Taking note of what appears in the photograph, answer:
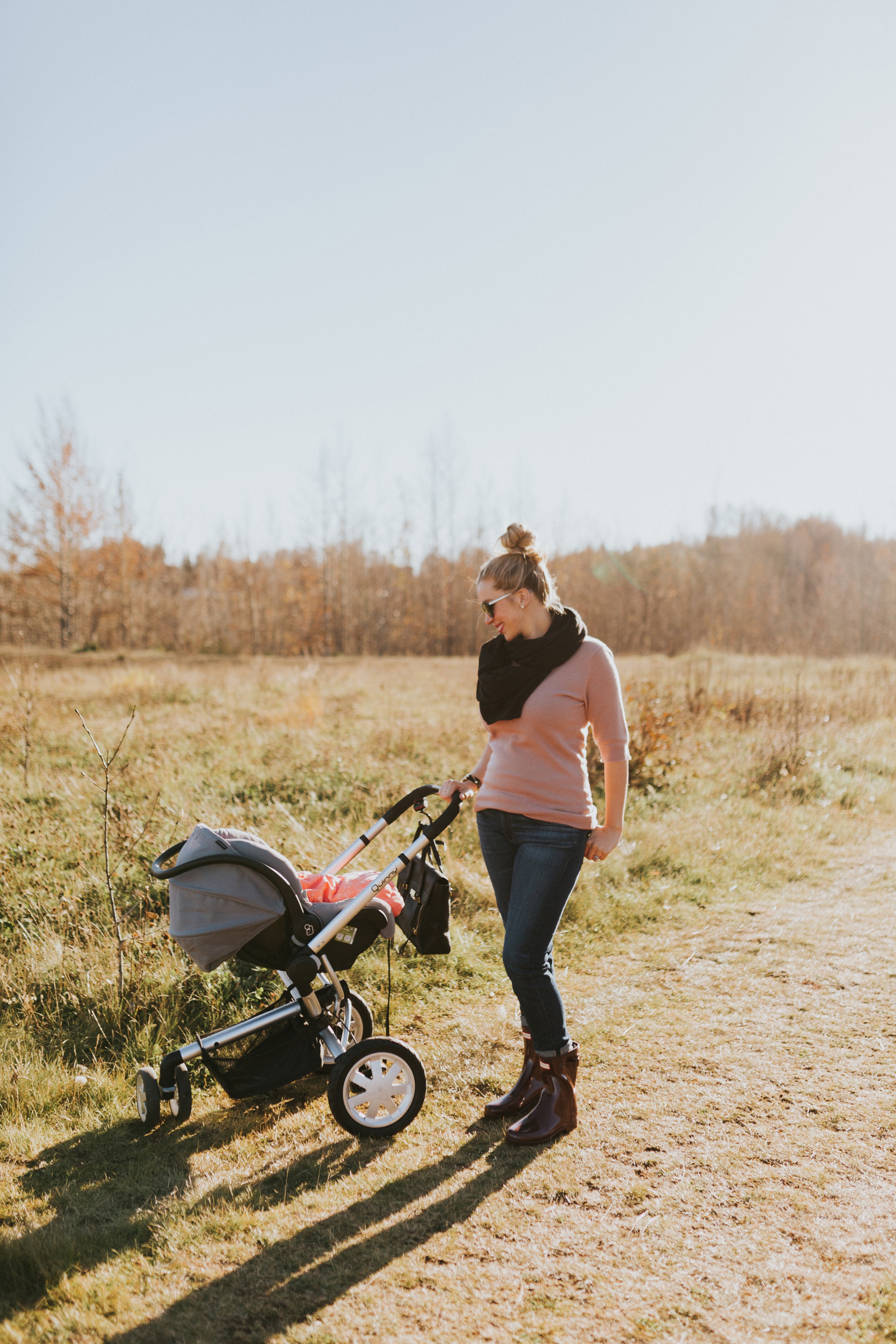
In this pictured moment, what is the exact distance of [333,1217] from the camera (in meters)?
2.93

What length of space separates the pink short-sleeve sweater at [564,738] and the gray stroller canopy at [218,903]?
37.6 inches

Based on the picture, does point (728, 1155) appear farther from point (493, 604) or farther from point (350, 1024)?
point (493, 604)

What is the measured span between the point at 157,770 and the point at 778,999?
227 inches

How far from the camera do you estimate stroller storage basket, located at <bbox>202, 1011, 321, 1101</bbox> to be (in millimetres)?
3301

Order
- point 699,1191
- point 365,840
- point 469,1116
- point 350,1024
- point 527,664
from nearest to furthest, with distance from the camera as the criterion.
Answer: point 699,1191 → point 527,664 → point 469,1116 → point 365,840 → point 350,1024

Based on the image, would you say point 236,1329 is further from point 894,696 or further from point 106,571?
point 106,571

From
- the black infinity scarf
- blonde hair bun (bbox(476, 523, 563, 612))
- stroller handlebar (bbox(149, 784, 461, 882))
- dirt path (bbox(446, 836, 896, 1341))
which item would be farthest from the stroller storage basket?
blonde hair bun (bbox(476, 523, 563, 612))

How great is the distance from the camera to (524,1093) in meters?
3.61

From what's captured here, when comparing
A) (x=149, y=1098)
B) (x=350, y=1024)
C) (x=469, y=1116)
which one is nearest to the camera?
(x=149, y=1098)

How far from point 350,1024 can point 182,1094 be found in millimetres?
812

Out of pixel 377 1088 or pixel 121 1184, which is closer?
pixel 121 1184

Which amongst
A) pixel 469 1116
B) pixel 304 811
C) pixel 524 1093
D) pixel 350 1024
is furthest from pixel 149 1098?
pixel 304 811

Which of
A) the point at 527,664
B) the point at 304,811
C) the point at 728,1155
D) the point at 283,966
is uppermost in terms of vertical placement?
the point at 527,664

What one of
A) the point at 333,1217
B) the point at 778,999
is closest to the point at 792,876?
the point at 778,999
